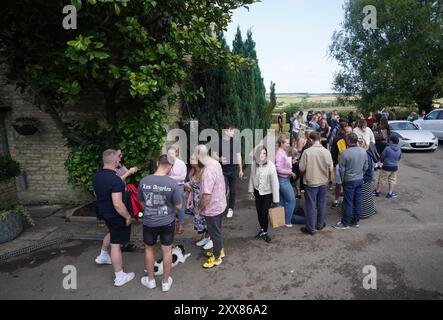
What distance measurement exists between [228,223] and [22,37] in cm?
527

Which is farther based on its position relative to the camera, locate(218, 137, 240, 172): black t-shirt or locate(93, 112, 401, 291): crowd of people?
locate(218, 137, 240, 172): black t-shirt

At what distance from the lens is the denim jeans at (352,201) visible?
564 centimetres

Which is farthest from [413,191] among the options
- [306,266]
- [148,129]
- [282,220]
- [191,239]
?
[148,129]

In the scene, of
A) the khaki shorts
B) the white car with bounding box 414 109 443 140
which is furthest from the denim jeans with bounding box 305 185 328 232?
the white car with bounding box 414 109 443 140

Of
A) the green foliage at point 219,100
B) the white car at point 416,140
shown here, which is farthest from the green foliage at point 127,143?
the white car at point 416,140

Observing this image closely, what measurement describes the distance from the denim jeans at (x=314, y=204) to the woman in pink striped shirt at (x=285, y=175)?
39cm

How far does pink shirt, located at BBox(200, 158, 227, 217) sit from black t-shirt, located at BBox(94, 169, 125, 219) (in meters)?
1.15

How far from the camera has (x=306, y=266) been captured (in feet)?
15.0

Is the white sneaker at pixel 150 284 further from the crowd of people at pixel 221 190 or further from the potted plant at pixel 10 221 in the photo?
the potted plant at pixel 10 221

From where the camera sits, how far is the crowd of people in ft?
12.8

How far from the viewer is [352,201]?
5727mm

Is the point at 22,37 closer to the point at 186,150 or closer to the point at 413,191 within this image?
the point at 186,150

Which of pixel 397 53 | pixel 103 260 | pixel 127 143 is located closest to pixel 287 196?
pixel 127 143

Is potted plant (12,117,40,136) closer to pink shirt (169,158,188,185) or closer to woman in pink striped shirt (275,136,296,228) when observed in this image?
pink shirt (169,158,188,185)
